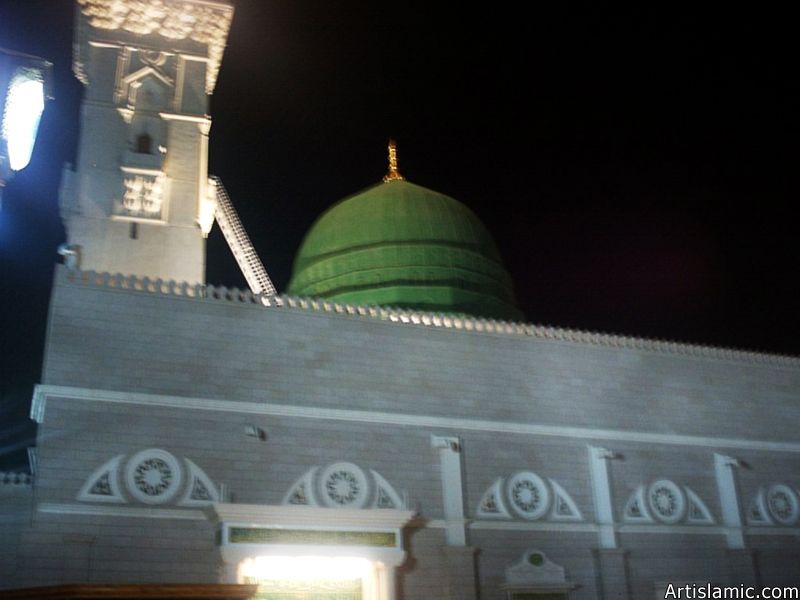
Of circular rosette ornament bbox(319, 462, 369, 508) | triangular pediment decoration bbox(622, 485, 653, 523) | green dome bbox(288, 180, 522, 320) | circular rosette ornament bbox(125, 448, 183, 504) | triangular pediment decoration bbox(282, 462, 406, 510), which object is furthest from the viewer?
green dome bbox(288, 180, 522, 320)

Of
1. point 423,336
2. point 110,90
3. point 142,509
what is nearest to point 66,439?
point 142,509

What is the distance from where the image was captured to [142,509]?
36.7 feet

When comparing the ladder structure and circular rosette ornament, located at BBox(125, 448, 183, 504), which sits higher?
the ladder structure

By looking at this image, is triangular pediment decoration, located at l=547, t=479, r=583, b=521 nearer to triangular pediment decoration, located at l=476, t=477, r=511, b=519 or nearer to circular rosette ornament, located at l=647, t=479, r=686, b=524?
triangular pediment decoration, located at l=476, t=477, r=511, b=519

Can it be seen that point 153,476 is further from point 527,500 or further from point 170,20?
point 170,20

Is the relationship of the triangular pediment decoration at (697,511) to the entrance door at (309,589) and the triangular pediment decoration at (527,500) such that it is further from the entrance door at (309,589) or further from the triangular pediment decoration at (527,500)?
the entrance door at (309,589)

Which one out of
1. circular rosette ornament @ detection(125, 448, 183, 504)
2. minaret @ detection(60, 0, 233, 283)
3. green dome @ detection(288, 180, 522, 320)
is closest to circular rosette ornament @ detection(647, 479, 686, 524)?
green dome @ detection(288, 180, 522, 320)

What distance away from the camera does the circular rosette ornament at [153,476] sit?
1127 centimetres

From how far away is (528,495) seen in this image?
44.5ft

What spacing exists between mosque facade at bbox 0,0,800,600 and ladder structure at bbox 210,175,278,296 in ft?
12.8

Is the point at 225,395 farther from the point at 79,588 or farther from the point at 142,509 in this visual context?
the point at 79,588

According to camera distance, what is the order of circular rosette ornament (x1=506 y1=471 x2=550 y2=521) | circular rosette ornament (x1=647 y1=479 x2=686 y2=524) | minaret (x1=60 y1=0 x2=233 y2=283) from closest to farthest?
circular rosette ornament (x1=506 y1=471 x2=550 y2=521)
circular rosette ornament (x1=647 y1=479 x2=686 y2=524)
minaret (x1=60 y1=0 x2=233 y2=283)

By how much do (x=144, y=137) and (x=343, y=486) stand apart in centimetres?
825

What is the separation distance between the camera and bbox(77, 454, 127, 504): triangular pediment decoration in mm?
10984
